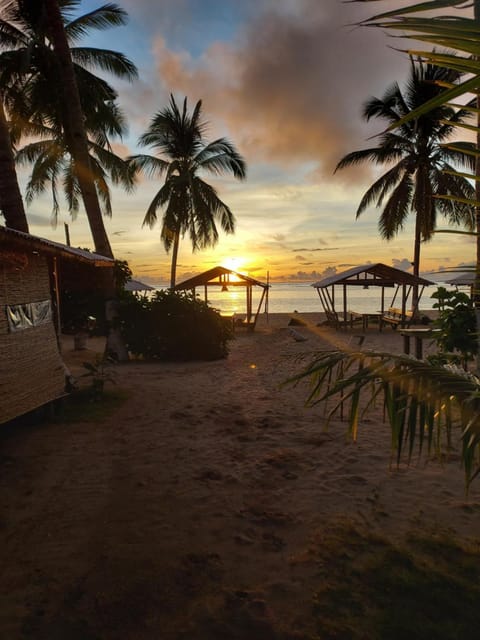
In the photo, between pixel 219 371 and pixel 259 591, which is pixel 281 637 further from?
pixel 219 371

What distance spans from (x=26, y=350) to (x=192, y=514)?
4059mm

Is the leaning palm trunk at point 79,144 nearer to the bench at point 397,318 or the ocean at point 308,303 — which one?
the bench at point 397,318

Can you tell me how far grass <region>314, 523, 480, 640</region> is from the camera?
2.62 metres

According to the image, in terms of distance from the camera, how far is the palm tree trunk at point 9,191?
913 cm

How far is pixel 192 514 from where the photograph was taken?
404 cm

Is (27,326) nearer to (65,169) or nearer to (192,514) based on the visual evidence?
(192,514)

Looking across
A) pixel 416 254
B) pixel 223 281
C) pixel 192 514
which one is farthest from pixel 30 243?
pixel 416 254


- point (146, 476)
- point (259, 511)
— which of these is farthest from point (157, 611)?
point (146, 476)

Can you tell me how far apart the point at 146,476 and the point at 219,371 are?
6.47m

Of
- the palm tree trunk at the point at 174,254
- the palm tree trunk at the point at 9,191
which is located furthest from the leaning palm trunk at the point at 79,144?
the palm tree trunk at the point at 174,254

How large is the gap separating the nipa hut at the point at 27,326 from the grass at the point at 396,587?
15.8 feet

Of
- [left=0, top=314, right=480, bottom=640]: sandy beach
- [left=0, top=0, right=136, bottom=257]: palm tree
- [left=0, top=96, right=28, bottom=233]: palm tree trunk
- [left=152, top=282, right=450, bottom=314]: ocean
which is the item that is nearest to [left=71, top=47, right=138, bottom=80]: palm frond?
[left=0, top=0, right=136, bottom=257]: palm tree

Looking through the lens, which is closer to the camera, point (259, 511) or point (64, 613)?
point (64, 613)

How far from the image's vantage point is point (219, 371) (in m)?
11.3
